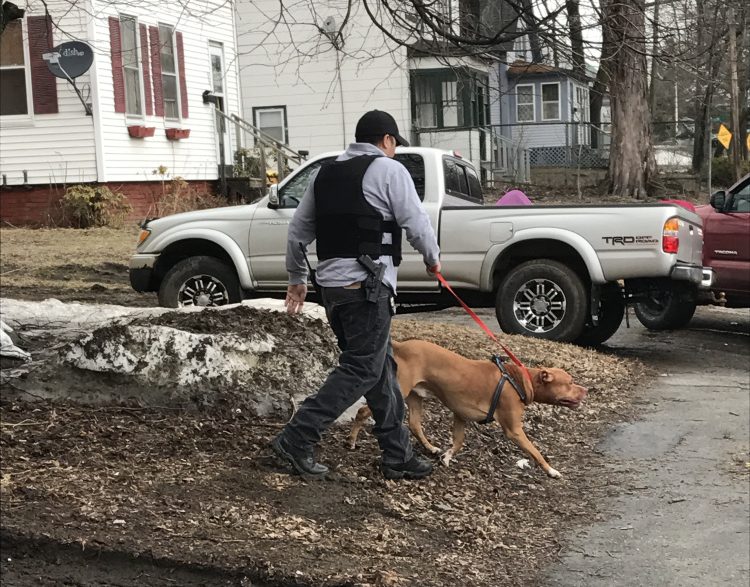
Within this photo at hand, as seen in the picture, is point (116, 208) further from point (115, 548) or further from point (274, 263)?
point (115, 548)

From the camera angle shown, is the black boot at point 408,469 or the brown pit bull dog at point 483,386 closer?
the black boot at point 408,469

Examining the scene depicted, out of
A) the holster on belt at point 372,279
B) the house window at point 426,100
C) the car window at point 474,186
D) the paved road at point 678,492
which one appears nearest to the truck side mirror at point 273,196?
the car window at point 474,186

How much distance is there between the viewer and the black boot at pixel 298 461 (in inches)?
202

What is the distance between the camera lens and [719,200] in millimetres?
11336

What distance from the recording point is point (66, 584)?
13.8 ft

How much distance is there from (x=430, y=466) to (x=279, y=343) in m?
1.51

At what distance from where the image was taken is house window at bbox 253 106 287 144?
29875 mm

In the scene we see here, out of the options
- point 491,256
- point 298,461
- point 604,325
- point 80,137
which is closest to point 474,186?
point 491,256

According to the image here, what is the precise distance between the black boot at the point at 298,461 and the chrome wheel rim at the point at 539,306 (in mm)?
4989

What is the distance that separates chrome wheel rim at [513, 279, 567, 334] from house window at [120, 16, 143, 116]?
12777 millimetres

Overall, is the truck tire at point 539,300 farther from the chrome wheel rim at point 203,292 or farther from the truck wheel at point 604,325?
the chrome wheel rim at point 203,292

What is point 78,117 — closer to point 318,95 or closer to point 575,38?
point 318,95

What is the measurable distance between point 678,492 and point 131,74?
1709cm

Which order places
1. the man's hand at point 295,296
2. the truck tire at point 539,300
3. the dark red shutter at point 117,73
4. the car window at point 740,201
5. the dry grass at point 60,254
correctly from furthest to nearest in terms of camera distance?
the dark red shutter at point 117,73 → the dry grass at point 60,254 → the car window at point 740,201 → the truck tire at point 539,300 → the man's hand at point 295,296
